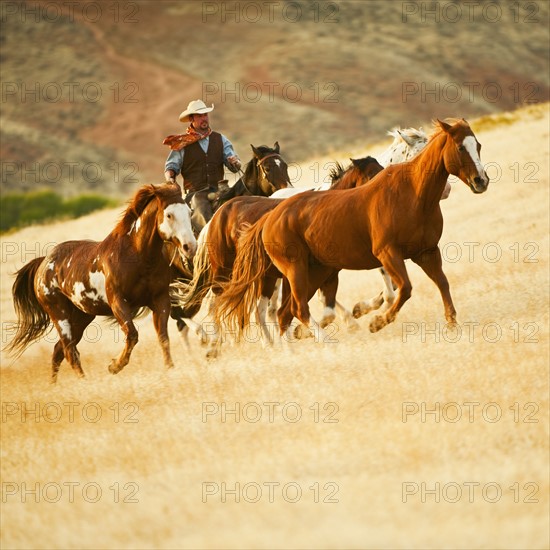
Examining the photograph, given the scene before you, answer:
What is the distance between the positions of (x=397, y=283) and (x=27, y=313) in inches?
211

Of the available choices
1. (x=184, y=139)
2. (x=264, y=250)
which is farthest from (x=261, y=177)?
(x=264, y=250)

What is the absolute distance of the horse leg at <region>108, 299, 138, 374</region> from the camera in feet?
38.1

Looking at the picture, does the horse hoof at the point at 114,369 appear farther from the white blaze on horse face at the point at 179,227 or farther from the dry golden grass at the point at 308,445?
the white blaze on horse face at the point at 179,227

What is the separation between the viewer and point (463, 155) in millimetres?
10266

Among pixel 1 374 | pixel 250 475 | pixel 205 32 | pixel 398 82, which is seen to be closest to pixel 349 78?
pixel 398 82

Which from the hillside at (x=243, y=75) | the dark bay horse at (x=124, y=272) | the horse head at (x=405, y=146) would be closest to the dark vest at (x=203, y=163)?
the dark bay horse at (x=124, y=272)

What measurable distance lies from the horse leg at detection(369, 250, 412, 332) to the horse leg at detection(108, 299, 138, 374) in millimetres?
2451

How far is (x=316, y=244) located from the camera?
11.4 meters

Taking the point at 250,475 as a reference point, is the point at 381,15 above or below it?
below

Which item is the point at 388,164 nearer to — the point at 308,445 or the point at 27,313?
the point at 27,313

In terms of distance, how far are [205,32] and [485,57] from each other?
28.6 metres

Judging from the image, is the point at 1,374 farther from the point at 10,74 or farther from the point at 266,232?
the point at 10,74

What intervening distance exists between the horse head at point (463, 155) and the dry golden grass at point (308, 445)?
4.92 feet

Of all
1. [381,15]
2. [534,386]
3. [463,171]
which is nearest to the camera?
[534,386]
